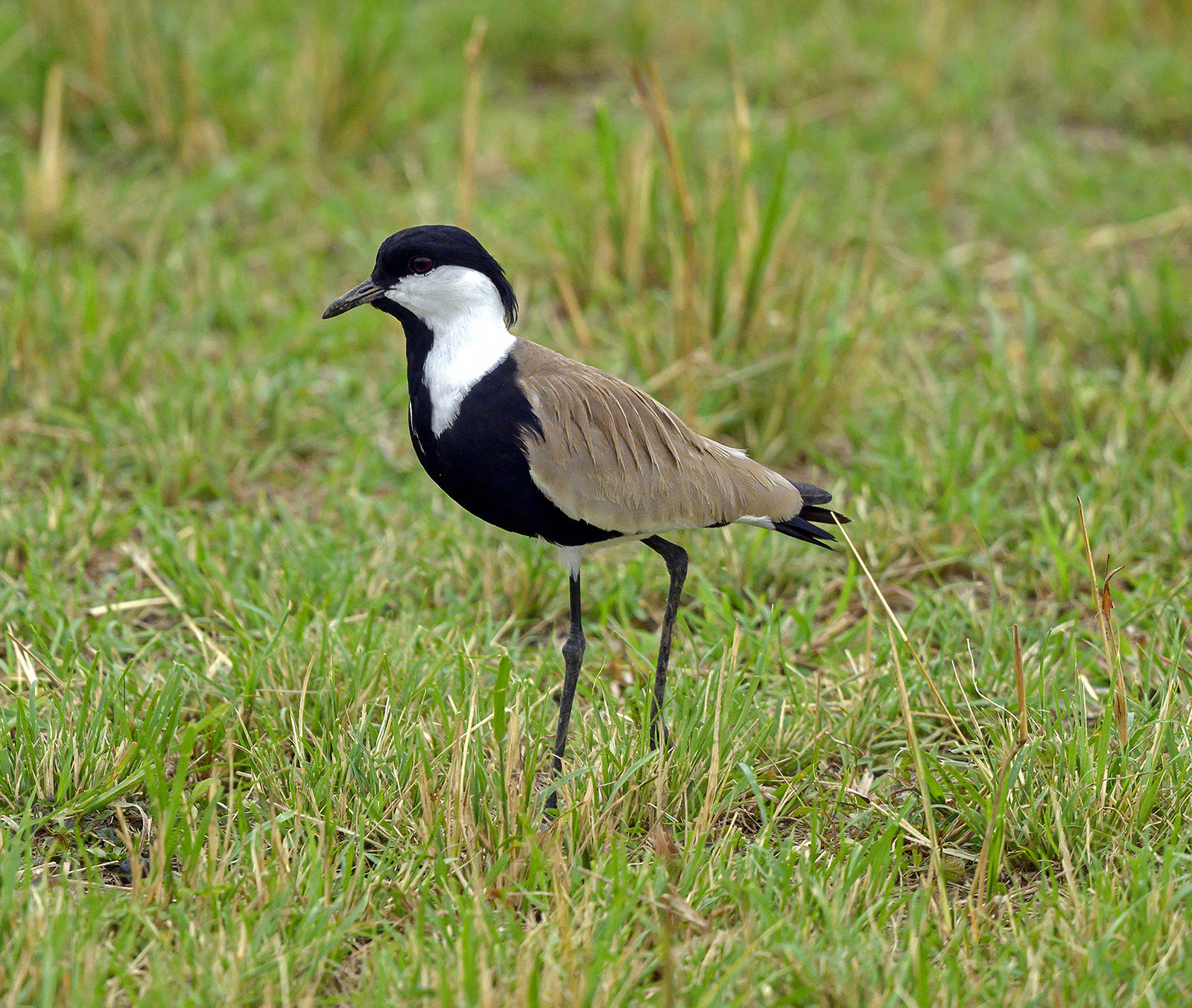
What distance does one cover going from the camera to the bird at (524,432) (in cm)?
264

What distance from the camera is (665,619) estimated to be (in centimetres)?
293

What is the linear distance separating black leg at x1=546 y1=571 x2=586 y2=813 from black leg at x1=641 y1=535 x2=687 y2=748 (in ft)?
0.58

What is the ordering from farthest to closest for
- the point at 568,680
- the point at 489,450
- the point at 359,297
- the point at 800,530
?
the point at 800,530
the point at 568,680
the point at 359,297
the point at 489,450

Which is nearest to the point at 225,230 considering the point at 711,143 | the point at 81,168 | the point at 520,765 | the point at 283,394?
the point at 81,168

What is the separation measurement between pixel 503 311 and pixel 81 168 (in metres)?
3.87

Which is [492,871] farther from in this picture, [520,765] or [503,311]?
[503,311]

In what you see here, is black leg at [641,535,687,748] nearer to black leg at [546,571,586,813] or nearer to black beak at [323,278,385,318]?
black leg at [546,571,586,813]

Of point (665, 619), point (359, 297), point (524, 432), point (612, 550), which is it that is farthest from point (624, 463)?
point (612, 550)

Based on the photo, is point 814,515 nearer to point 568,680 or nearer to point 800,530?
point 800,530

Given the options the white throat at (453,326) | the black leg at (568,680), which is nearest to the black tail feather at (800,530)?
the black leg at (568,680)

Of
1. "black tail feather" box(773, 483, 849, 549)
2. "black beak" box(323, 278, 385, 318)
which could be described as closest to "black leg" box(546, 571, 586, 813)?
"black tail feather" box(773, 483, 849, 549)

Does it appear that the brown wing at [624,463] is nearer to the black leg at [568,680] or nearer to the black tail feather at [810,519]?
the black tail feather at [810,519]

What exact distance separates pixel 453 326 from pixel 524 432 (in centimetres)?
27

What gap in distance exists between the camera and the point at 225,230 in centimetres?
552
